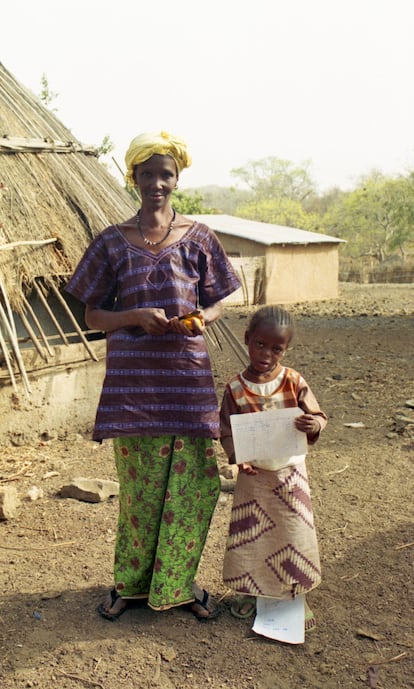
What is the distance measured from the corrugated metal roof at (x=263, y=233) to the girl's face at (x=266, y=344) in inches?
588

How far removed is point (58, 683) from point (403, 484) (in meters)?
2.65

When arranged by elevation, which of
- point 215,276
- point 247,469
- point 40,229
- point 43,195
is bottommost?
point 247,469

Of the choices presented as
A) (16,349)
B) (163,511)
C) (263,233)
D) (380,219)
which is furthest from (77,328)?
(380,219)

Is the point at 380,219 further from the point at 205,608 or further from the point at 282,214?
the point at 205,608

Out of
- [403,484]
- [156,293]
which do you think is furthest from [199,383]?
[403,484]

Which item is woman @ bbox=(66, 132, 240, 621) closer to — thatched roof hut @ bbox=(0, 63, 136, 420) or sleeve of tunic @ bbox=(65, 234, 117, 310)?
sleeve of tunic @ bbox=(65, 234, 117, 310)

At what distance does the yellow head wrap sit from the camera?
2369 millimetres

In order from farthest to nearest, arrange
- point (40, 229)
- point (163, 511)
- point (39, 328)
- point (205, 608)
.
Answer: point (40, 229), point (39, 328), point (205, 608), point (163, 511)

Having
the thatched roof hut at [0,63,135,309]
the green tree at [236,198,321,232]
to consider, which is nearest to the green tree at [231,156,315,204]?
the green tree at [236,198,321,232]

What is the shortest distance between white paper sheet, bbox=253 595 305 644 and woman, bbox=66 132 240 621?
318mm

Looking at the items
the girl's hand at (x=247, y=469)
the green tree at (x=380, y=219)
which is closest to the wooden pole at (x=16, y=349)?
the girl's hand at (x=247, y=469)

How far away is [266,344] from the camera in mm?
2396

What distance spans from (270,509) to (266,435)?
33cm

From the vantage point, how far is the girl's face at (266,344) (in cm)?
237
